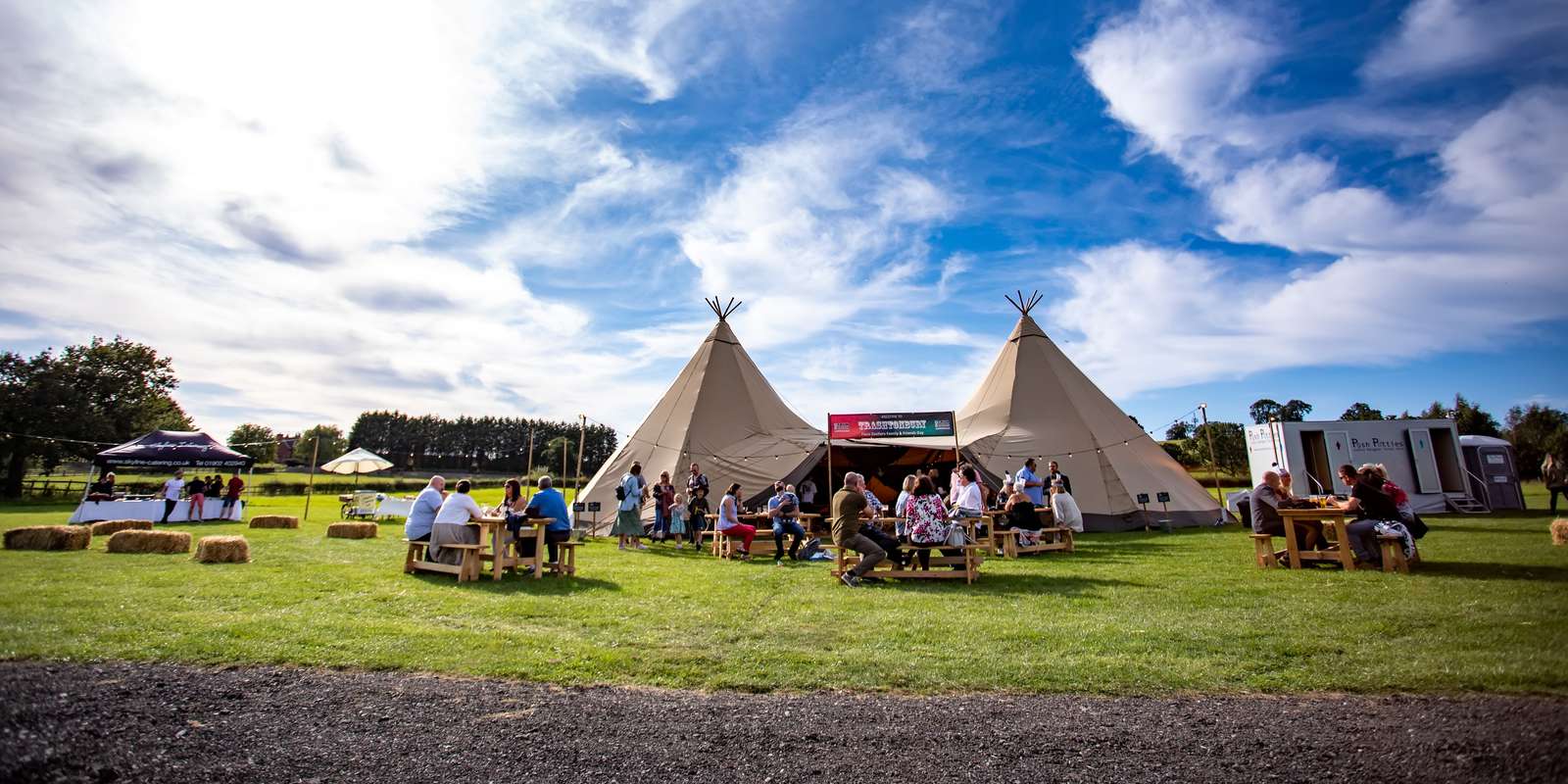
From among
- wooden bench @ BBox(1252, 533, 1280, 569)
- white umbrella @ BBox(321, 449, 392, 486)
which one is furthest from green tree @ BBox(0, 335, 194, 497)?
wooden bench @ BBox(1252, 533, 1280, 569)

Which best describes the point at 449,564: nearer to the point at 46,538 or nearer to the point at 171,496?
the point at 46,538

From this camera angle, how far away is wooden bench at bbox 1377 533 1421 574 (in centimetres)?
682

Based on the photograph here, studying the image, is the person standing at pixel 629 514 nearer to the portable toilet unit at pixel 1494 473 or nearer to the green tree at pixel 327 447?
the portable toilet unit at pixel 1494 473

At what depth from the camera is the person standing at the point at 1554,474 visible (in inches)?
478

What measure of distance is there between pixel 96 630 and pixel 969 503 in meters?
8.44

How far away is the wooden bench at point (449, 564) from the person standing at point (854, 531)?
156 inches

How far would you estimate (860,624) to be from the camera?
521 centimetres

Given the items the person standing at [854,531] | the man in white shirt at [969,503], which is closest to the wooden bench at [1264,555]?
the man in white shirt at [969,503]

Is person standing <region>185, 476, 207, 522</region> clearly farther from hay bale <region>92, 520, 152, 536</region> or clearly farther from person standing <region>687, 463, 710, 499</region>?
person standing <region>687, 463, 710, 499</region>

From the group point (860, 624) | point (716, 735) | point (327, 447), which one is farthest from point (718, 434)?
point (327, 447)

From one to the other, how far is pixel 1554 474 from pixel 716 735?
59.2 ft

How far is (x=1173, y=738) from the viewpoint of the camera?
2812mm

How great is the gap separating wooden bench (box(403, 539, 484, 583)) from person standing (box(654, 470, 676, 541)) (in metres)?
4.81

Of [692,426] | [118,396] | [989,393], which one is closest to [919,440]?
[989,393]
